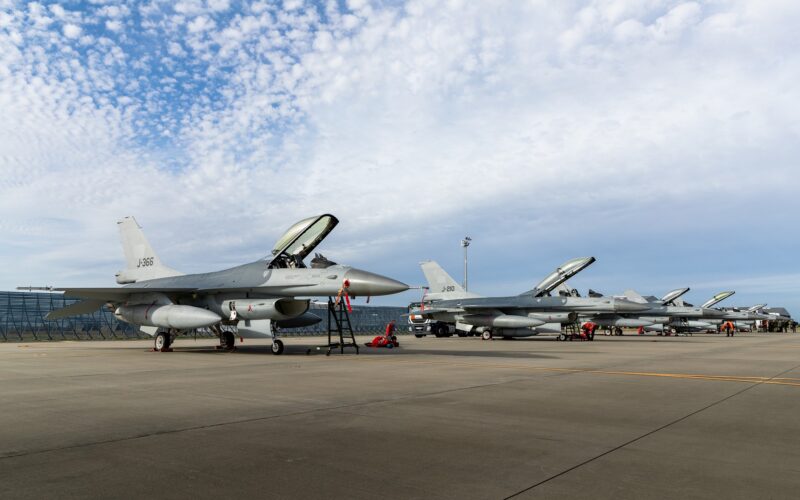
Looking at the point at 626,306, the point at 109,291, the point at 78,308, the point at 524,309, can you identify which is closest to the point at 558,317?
the point at 524,309

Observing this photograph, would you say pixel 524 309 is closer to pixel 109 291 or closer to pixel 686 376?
pixel 686 376

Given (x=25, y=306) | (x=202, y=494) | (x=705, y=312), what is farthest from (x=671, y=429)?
(x=705, y=312)

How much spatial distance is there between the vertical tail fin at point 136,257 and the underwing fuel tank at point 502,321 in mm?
18599

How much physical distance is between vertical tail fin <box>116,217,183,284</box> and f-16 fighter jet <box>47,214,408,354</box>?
69.2 inches

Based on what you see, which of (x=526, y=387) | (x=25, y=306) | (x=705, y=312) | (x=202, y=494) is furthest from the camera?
(x=705, y=312)

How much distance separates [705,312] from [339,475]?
53785 mm

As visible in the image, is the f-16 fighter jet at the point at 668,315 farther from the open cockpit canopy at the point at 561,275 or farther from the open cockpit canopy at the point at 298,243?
the open cockpit canopy at the point at 298,243

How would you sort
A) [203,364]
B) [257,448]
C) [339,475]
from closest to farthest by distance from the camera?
[339,475] → [257,448] → [203,364]

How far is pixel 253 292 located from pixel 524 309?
65.8ft

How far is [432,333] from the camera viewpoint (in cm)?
4134

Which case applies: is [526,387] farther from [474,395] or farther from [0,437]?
[0,437]

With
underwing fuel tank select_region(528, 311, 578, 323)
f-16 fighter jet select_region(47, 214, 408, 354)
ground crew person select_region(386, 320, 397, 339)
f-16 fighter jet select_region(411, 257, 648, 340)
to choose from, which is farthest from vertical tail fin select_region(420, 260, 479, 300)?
f-16 fighter jet select_region(47, 214, 408, 354)

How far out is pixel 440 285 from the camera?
37.4m

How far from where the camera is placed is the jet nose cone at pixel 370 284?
48.7ft
